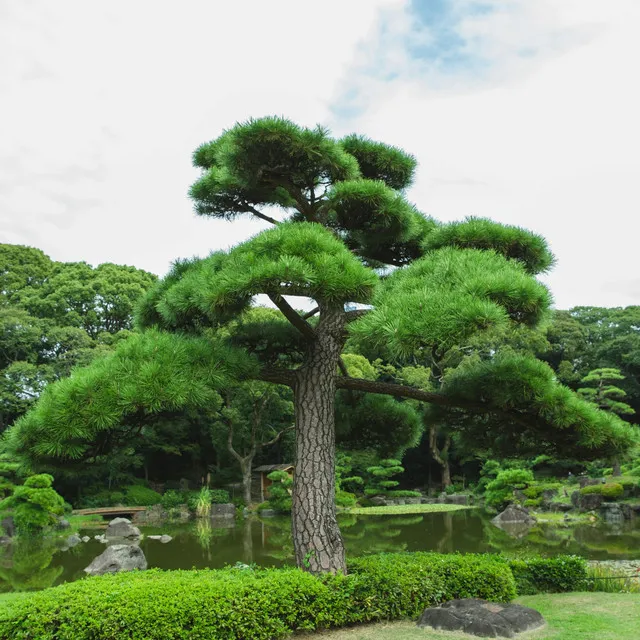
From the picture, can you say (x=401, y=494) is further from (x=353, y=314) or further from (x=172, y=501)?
(x=353, y=314)

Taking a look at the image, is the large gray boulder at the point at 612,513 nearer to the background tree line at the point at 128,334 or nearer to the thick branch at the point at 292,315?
the background tree line at the point at 128,334

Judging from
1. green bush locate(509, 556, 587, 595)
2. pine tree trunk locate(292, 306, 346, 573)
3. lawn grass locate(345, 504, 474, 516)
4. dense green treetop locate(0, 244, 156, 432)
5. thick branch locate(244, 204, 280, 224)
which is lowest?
lawn grass locate(345, 504, 474, 516)

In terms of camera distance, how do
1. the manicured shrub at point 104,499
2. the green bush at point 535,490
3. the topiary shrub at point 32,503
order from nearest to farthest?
the topiary shrub at point 32,503
the green bush at point 535,490
the manicured shrub at point 104,499

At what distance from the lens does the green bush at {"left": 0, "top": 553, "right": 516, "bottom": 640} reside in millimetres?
3045

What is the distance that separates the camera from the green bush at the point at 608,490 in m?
13.7

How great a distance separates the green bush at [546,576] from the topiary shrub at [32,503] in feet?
33.5

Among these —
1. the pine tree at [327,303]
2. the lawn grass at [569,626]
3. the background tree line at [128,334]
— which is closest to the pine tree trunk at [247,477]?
the background tree line at [128,334]

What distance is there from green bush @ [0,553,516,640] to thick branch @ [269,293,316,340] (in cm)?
166

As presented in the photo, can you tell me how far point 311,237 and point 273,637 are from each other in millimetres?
2407

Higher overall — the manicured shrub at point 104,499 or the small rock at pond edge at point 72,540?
the manicured shrub at point 104,499

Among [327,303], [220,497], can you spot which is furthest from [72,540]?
[327,303]

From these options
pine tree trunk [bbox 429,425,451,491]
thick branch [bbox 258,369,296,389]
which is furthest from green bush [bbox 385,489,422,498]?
thick branch [bbox 258,369,296,389]

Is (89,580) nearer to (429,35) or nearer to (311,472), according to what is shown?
(311,472)

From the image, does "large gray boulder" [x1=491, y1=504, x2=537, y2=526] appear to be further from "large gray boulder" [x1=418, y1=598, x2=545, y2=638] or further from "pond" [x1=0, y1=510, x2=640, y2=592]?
"large gray boulder" [x1=418, y1=598, x2=545, y2=638]
